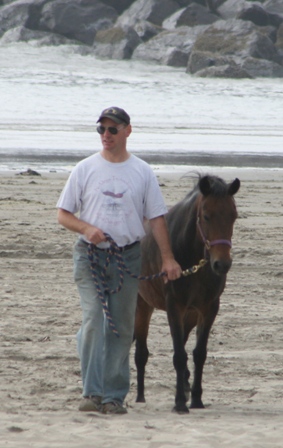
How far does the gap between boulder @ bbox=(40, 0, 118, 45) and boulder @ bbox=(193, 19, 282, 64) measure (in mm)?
8335

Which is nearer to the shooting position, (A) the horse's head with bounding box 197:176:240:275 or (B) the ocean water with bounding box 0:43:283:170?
(A) the horse's head with bounding box 197:176:240:275

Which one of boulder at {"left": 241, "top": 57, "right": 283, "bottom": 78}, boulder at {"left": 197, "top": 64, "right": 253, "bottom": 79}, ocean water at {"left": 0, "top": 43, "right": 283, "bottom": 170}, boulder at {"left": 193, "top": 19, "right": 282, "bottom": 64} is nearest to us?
ocean water at {"left": 0, "top": 43, "right": 283, "bottom": 170}

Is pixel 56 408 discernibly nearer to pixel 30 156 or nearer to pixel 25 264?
pixel 25 264

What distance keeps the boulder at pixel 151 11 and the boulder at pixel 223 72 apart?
1313 cm

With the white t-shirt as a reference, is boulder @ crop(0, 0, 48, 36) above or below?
above

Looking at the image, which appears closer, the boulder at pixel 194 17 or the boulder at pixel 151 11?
the boulder at pixel 194 17

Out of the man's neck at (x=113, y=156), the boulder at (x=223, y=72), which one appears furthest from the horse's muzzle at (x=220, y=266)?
the boulder at (x=223, y=72)

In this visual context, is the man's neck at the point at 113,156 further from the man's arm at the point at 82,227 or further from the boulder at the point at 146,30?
the boulder at the point at 146,30

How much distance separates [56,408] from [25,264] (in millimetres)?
4336

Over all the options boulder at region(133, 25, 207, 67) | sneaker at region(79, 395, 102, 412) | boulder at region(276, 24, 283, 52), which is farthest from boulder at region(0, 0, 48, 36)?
sneaker at region(79, 395, 102, 412)

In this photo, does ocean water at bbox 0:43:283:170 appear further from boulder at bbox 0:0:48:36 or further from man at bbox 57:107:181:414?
man at bbox 57:107:181:414

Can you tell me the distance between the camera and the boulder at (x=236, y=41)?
48844 millimetres

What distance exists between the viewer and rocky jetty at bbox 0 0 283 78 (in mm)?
48656

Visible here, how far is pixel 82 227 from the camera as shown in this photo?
209 inches
